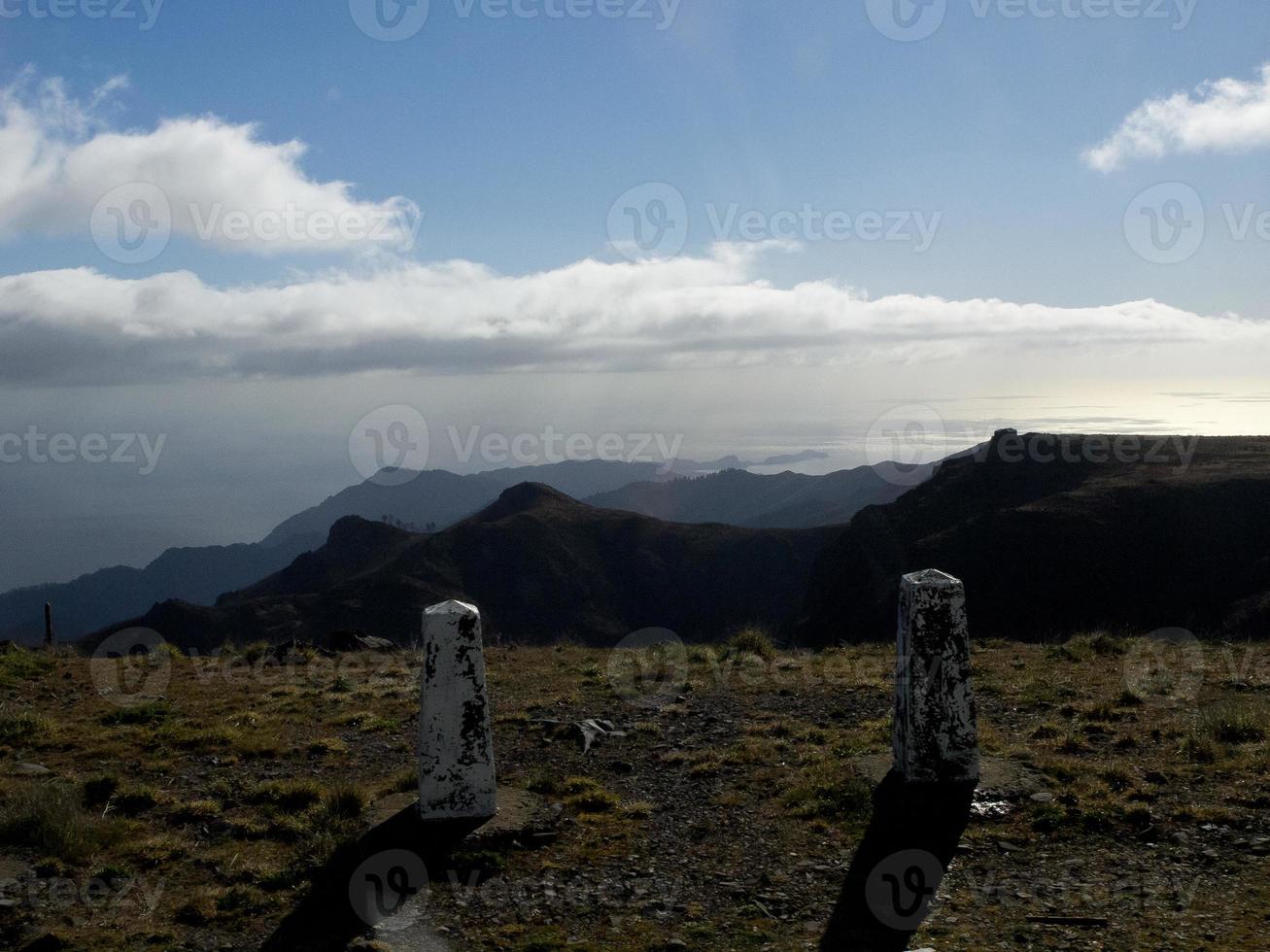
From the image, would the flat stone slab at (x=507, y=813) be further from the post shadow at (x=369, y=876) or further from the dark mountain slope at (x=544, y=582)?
the dark mountain slope at (x=544, y=582)

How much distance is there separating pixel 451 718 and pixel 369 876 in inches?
55.2

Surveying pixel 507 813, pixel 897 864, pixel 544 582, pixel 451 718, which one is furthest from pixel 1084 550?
pixel 544 582

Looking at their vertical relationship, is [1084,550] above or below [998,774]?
below

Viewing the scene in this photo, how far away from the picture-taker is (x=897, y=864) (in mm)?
6977

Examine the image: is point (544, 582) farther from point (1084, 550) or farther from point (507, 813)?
point (507, 813)

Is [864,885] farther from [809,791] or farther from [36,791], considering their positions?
[36,791]

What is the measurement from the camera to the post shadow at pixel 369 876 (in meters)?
6.14

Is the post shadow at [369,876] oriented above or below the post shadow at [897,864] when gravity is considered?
above

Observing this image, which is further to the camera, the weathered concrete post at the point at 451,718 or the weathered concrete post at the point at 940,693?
the weathered concrete post at the point at 940,693

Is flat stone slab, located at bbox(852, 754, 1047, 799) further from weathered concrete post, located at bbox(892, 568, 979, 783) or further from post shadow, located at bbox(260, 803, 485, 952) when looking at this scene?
post shadow, located at bbox(260, 803, 485, 952)

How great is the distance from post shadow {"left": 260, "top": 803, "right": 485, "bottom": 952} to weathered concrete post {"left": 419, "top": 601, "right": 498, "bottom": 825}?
188mm

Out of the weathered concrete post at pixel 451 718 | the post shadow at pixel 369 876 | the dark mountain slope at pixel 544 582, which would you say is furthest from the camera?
the dark mountain slope at pixel 544 582

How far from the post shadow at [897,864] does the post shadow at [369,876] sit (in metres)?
3.08

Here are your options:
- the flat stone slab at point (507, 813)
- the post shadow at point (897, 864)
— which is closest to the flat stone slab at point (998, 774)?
the post shadow at point (897, 864)
